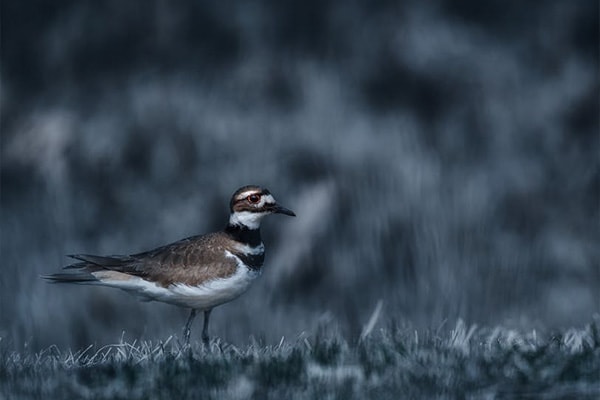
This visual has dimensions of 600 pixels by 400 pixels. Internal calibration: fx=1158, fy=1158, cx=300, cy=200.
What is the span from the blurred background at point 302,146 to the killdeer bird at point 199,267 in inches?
117

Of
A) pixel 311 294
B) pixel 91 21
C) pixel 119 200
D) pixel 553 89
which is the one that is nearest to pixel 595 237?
pixel 553 89

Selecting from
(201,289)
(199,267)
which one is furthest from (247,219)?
(201,289)

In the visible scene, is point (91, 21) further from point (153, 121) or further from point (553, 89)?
point (553, 89)

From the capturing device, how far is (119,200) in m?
11.4

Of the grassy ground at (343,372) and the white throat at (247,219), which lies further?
the white throat at (247,219)

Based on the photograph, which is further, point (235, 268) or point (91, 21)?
point (91, 21)

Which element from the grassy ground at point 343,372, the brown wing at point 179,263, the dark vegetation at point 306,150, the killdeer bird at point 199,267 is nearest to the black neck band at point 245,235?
the killdeer bird at point 199,267

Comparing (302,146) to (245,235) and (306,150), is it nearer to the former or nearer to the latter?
(306,150)

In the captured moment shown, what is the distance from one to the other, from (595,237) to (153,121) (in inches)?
177

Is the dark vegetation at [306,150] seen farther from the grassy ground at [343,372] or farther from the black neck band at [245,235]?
the grassy ground at [343,372]

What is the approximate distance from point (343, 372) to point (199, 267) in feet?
6.69

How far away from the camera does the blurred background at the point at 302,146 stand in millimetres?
11078

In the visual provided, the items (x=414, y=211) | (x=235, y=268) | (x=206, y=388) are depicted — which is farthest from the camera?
(x=414, y=211)

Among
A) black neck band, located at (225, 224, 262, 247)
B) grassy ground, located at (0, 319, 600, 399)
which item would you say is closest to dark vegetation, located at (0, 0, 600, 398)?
black neck band, located at (225, 224, 262, 247)
